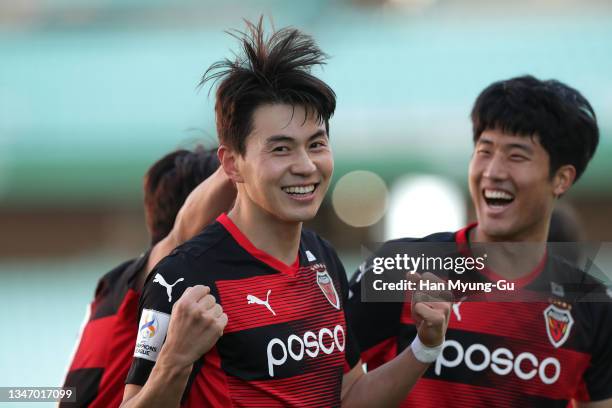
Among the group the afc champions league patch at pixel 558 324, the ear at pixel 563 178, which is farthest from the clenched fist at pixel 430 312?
the ear at pixel 563 178

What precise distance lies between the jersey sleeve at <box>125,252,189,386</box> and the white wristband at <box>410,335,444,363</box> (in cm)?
88

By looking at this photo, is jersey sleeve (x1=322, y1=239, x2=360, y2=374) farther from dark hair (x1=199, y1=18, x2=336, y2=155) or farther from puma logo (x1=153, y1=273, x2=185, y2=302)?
puma logo (x1=153, y1=273, x2=185, y2=302)

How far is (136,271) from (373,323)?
1003mm

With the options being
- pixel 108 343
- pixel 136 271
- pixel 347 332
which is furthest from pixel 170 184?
pixel 347 332

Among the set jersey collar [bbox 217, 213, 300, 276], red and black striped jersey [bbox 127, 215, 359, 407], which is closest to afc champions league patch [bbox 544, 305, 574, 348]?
red and black striped jersey [bbox 127, 215, 359, 407]

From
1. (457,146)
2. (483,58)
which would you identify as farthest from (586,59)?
(457,146)

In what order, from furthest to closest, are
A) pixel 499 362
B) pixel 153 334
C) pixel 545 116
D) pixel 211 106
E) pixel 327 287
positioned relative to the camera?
pixel 211 106, pixel 545 116, pixel 499 362, pixel 327 287, pixel 153 334

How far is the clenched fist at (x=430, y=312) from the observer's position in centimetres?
320

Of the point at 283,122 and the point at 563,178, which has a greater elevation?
the point at 283,122

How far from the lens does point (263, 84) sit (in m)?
3.26

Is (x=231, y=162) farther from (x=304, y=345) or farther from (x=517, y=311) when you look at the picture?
(x=517, y=311)

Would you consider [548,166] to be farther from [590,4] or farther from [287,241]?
[590,4]

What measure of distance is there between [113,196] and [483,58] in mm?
7325

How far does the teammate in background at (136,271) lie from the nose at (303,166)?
564 mm
